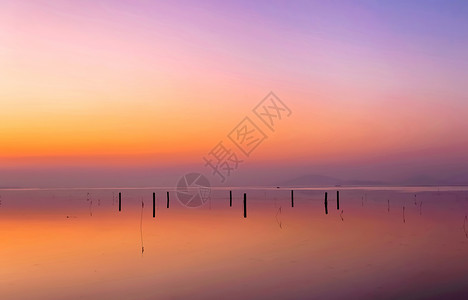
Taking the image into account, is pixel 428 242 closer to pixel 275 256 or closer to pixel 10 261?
pixel 275 256

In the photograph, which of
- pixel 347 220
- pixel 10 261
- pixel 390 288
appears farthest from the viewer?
pixel 347 220

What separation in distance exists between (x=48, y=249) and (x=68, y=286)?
13.1 meters

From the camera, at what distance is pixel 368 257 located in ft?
92.4

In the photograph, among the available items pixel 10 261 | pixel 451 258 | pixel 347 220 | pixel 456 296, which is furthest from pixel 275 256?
pixel 347 220

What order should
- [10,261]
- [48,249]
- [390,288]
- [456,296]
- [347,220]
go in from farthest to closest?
[347,220] < [48,249] < [10,261] < [390,288] < [456,296]

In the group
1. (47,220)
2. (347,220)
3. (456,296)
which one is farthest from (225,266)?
(47,220)

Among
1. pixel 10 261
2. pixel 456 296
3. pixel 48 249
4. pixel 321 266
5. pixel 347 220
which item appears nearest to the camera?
pixel 456 296

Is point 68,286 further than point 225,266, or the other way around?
point 225,266

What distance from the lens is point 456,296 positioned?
18531 mm

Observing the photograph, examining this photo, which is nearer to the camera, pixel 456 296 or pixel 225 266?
pixel 456 296

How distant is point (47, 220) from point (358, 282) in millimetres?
44894

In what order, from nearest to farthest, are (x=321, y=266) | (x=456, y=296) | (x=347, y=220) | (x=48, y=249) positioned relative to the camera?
1. (x=456, y=296)
2. (x=321, y=266)
3. (x=48, y=249)
4. (x=347, y=220)

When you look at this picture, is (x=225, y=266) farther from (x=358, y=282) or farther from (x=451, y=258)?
(x=451, y=258)

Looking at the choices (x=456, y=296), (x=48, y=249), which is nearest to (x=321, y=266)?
(x=456, y=296)
